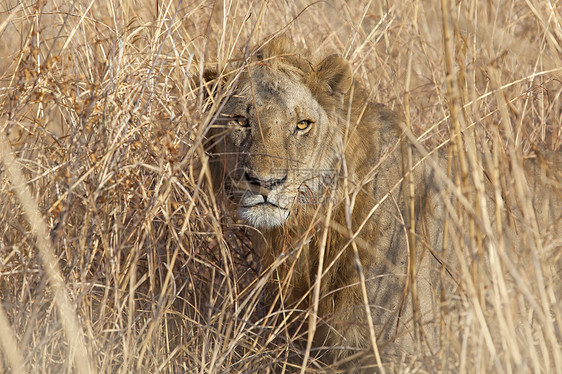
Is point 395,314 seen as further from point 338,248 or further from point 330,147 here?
point 330,147

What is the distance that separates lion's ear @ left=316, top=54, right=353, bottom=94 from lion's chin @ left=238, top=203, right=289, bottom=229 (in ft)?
2.38

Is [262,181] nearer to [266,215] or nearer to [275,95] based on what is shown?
[266,215]

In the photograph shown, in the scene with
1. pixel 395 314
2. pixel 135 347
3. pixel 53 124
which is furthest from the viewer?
pixel 53 124

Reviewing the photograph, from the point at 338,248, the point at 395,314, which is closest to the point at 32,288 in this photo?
the point at 338,248

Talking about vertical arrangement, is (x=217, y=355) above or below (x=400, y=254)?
below

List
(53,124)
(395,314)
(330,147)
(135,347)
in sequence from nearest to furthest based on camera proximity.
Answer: (135,347) < (395,314) < (330,147) < (53,124)

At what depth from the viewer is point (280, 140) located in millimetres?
3232

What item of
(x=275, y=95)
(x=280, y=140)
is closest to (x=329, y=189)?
(x=280, y=140)

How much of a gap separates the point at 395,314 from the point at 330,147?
2.84 feet

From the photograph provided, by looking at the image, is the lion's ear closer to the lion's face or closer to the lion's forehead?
the lion's face

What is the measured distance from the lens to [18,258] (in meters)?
3.35

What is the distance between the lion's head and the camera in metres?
3.12

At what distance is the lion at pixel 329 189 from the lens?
124 inches

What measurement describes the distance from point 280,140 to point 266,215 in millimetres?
379
